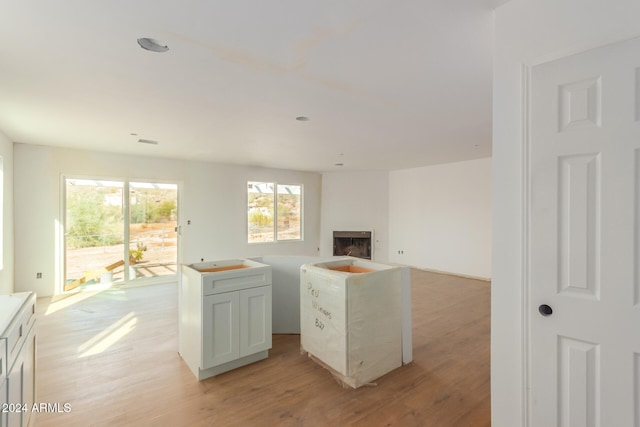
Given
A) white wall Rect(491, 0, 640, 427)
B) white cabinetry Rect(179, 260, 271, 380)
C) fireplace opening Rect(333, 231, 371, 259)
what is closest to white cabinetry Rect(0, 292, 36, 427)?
white cabinetry Rect(179, 260, 271, 380)

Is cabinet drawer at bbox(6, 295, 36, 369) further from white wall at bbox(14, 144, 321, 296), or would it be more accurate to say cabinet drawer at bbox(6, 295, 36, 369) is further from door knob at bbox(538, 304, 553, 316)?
white wall at bbox(14, 144, 321, 296)

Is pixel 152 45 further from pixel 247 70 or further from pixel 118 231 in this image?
pixel 118 231

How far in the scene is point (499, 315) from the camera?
152 cm

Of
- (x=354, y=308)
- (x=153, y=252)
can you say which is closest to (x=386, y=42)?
(x=354, y=308)

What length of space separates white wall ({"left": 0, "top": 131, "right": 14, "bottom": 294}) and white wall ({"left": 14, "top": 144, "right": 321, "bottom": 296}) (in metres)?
0.20

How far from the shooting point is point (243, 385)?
236 cm

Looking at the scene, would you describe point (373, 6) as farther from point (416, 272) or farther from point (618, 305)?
point (416, 272)

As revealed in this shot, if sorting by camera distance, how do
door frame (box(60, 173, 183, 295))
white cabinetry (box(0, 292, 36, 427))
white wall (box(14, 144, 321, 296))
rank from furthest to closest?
door frame (box(60, 173, 183, 295))
white wall (box(14, 144, 321, 296))
white cabinetry (box(0, 292, 36, 427))

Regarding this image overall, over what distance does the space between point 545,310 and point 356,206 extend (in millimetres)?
6418

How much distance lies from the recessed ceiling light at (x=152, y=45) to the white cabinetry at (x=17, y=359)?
1.66m

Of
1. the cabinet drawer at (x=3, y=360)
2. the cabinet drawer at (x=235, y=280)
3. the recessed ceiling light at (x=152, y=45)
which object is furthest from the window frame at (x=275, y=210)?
the cabinet drawer at (x=3, y=360)

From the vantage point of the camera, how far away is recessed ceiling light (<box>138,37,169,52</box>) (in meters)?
1.77

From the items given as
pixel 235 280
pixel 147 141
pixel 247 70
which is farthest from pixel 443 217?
pixel 147 141

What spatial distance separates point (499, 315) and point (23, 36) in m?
3.13
